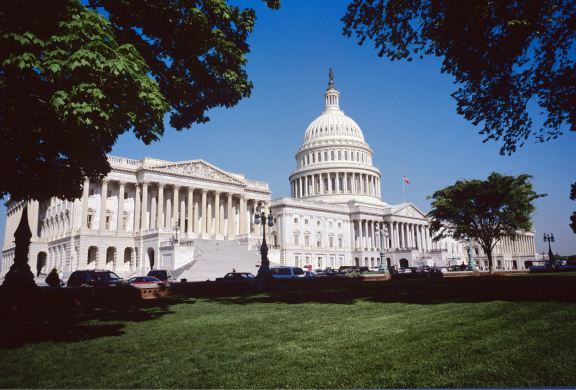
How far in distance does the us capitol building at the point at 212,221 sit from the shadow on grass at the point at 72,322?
3262cm

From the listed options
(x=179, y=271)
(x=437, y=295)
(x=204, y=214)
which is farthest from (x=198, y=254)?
(x=437, y=295)

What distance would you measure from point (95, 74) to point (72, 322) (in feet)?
26.0

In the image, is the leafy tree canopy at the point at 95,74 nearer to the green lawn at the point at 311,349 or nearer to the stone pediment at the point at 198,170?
the green lawn at the point at 311,349

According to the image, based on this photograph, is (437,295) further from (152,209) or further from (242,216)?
(242,216)

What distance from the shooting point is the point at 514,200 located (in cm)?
4875

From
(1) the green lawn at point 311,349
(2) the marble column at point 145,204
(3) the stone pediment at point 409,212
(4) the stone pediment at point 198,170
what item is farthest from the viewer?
(3) the stone pediment at point 409,212

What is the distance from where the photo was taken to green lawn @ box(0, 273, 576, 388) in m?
6.25

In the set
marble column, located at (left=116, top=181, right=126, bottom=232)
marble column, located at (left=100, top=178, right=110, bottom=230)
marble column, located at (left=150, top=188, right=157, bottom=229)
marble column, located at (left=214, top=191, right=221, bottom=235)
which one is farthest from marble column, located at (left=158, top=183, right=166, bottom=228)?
marble column, located at (left=214, top=191, right=221, bottom=235)

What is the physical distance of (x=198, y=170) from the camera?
71688mm

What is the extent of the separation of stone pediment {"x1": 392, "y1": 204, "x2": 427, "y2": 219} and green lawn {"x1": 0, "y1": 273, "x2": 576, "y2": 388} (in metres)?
98.7

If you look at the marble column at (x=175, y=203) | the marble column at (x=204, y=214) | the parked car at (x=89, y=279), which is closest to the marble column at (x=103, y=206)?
the marble column at (x=175, y=203)

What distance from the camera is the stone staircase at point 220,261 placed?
162 ft

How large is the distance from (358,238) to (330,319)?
94483mm

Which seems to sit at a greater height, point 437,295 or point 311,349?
point 437,295
